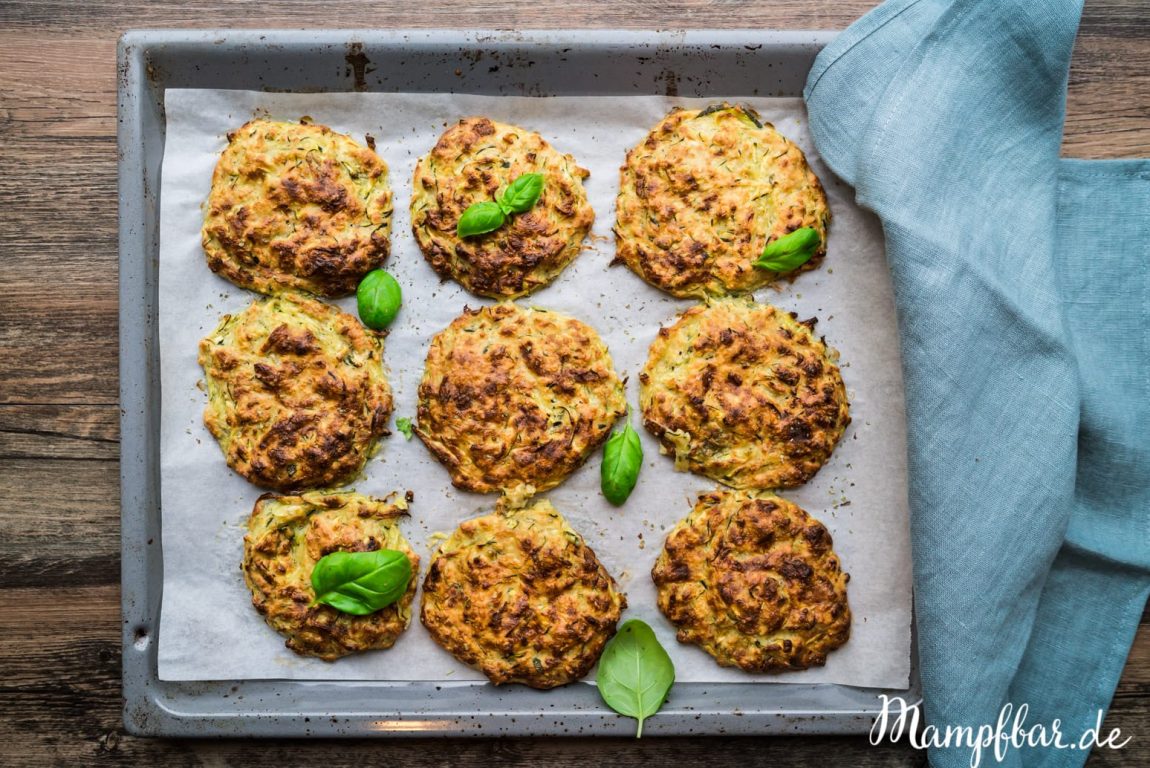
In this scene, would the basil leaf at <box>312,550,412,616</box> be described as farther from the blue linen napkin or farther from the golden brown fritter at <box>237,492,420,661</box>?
the blue linen napkin

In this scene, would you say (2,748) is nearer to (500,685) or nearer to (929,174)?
(500,685)

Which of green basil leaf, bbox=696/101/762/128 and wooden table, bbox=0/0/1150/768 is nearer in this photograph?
green basil leaf, bbox=696/101/762/128

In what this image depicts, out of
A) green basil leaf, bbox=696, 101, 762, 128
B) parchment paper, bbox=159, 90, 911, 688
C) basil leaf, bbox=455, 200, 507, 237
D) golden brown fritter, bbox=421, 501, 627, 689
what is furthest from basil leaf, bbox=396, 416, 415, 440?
green basil leaf, bbox=696, 101, 762, 128

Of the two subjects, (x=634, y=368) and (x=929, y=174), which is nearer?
(x=929, y=174)

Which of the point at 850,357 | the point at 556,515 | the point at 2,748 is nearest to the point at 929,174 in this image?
the point at 850,357

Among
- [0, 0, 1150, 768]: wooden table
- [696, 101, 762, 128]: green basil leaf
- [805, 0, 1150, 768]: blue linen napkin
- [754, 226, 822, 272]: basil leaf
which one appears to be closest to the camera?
[805, 0, 1150, 768]: blue linen napkin

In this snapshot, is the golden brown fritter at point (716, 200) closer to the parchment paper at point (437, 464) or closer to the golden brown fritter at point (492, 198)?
the parchment paper at point (437, 464)
